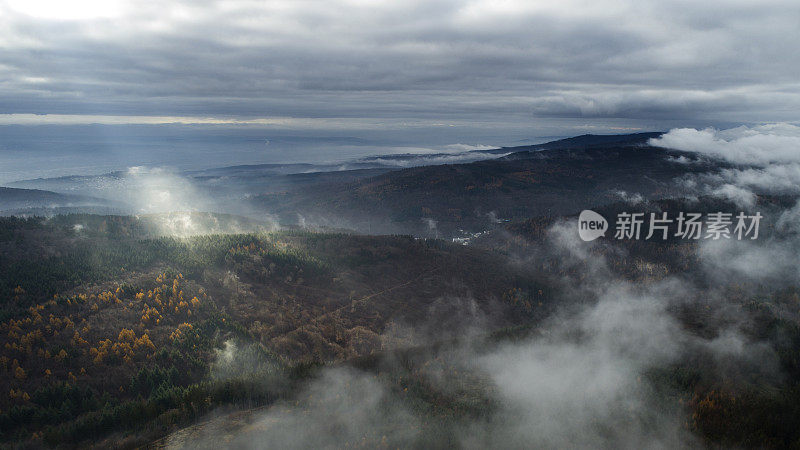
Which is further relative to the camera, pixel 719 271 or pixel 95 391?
pixel 719 271

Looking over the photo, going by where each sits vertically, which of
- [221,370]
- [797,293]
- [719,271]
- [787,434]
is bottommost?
[719,271]

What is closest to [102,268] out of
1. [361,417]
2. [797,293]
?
[361,417]

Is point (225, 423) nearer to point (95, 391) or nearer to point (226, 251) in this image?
point (95, 391)

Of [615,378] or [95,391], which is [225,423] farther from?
[615,378]

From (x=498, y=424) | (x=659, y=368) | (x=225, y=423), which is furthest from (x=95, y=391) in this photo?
(x=659, y=368)

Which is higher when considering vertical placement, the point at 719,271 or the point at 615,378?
the point at 615,378

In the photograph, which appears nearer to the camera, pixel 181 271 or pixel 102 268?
pixel 102 268

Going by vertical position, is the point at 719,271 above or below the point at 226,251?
below

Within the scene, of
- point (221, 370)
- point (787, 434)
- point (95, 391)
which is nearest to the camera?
point (787, 434)

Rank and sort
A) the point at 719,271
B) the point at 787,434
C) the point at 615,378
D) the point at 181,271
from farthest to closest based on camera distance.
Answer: the point at 719,271 < the point at 181,271 < the point at 615,378 < the point at 787,434
